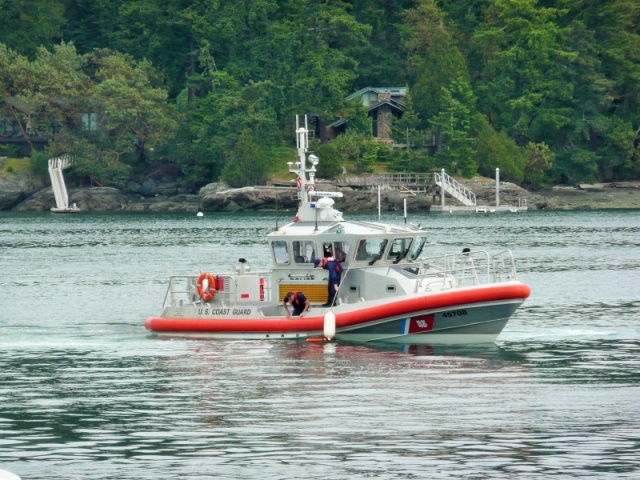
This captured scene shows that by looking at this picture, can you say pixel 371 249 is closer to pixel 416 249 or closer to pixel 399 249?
pixel 399 249

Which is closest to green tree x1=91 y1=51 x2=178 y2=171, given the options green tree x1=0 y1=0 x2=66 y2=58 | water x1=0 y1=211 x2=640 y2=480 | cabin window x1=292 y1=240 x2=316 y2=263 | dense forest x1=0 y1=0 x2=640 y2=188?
dense forest x1=0 y1=0 x2=640 y2=188

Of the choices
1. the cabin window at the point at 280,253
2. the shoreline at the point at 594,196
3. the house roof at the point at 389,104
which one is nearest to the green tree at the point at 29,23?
the house roof at the point at 389,104

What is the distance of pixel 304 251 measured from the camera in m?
38.0

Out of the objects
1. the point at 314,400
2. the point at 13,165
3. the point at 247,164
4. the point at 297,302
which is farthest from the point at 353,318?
the point at 13,165

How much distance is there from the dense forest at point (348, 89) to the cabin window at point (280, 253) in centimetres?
8248

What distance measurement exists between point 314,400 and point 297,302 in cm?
792

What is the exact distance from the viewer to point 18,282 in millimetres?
60312

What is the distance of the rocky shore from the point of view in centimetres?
12025

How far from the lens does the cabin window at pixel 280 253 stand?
38250mm

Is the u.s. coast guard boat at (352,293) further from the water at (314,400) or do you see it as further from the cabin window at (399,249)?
the water at (314,400)

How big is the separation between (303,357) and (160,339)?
A: 590 centimetres

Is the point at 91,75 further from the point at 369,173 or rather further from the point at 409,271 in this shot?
the point at 409,271

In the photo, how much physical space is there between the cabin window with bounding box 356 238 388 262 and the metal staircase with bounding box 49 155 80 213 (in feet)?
305

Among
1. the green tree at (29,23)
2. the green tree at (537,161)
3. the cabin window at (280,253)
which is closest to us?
the cabin window at (280,253)
